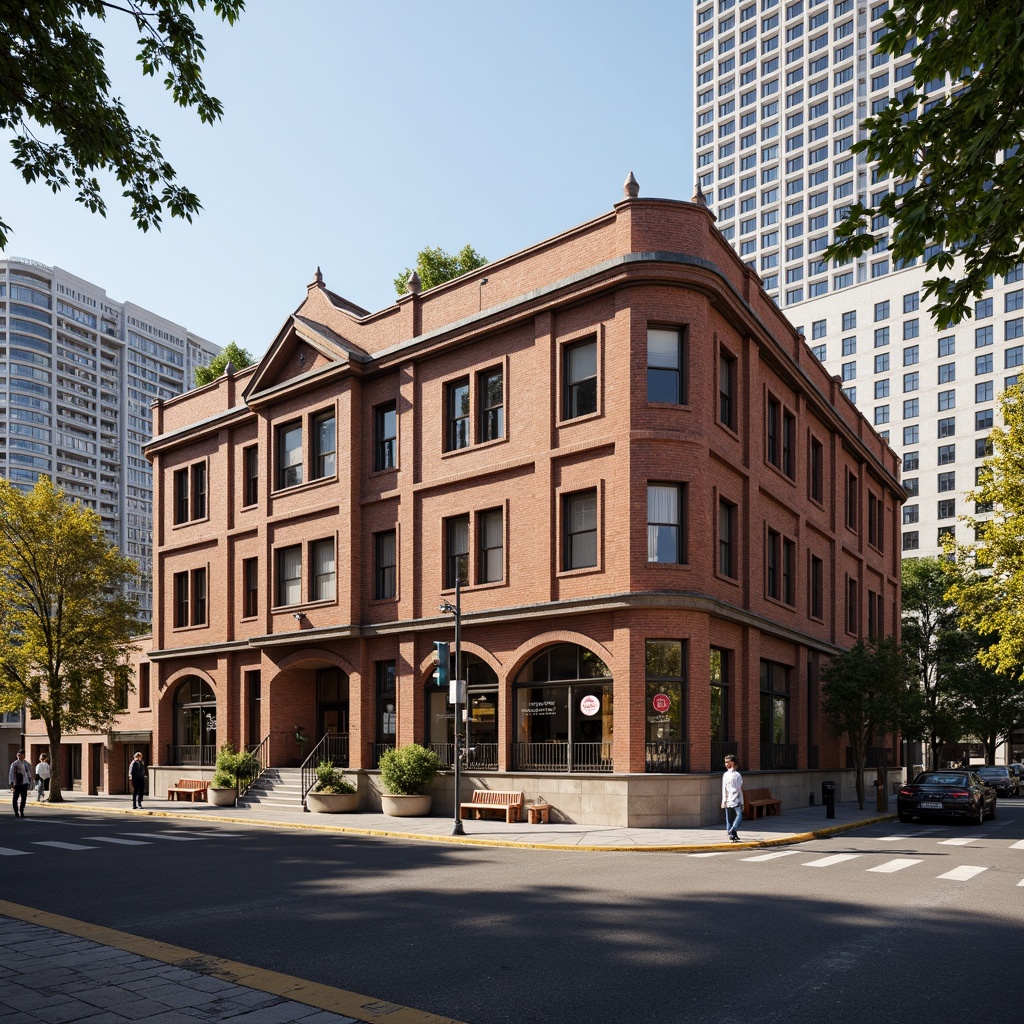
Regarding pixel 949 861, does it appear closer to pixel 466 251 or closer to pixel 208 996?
pixel 208 996

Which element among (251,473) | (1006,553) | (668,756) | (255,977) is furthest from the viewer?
(251,473)

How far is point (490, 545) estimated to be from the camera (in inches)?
1125

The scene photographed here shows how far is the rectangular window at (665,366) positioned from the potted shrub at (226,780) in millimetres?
18094

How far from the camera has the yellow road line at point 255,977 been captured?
24.6ft

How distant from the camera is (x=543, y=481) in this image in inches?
1059

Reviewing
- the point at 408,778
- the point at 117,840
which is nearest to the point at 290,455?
the point at 408,778

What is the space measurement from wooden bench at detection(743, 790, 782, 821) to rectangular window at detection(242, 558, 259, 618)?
18.6 metres

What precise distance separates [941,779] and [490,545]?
14.0m

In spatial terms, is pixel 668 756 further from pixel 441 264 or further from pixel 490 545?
pixel 441 264

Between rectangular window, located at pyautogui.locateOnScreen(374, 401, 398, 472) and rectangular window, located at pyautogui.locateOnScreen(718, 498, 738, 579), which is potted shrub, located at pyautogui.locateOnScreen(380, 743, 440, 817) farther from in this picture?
Result: rectangular window, located at pyautogui.locateOnScreen(718, 498, 738, 579)

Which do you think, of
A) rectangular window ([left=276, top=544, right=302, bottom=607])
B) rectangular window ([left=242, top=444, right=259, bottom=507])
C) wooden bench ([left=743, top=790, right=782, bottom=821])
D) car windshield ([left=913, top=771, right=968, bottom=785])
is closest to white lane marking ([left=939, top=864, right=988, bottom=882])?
wooden bench ([left=743, top=790, right=782, bottom=821])

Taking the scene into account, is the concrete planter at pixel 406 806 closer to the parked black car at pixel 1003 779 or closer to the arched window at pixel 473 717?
the arched window at pixel 473 717

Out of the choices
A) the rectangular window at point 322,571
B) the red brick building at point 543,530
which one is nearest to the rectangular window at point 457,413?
the red brick building at point 543,530

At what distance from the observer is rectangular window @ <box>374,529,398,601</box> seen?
3123 cm
